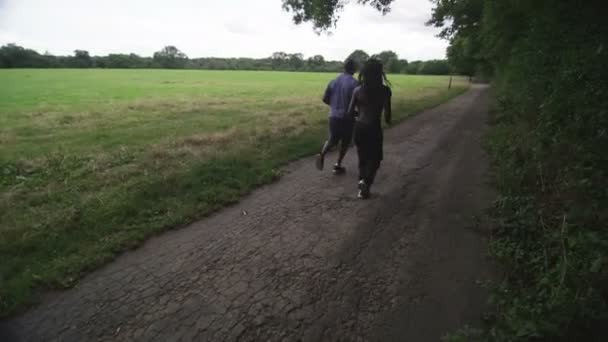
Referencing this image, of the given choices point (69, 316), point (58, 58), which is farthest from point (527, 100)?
point (58, 58)

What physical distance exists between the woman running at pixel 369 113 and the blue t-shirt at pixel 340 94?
68 centimetres

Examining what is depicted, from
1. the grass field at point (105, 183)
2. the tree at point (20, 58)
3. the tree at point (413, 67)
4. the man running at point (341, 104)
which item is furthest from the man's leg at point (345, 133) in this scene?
the tree at point (413, 67)

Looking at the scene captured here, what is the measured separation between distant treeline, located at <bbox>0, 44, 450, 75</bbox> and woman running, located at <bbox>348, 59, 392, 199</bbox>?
8104cm

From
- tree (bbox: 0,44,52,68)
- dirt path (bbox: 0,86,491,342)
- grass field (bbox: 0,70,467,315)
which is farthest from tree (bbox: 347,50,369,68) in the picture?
Answer: tree (bbox: 0,44,52,68)

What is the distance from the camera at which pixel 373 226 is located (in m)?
3.97

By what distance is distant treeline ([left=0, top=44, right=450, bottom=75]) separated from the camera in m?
80.3

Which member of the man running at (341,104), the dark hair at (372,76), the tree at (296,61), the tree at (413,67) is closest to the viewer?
the dark hair at (372,76)

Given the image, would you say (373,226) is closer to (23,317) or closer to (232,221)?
(232,221)

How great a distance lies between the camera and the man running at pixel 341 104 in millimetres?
5324

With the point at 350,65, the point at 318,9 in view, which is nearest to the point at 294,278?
the point at 350,65

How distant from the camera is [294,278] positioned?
2994 millimetres

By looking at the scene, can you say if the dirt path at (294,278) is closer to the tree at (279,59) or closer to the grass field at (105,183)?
the grass field at (105,183)

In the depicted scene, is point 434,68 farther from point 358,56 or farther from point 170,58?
point 358,56

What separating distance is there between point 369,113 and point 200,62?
374ft
